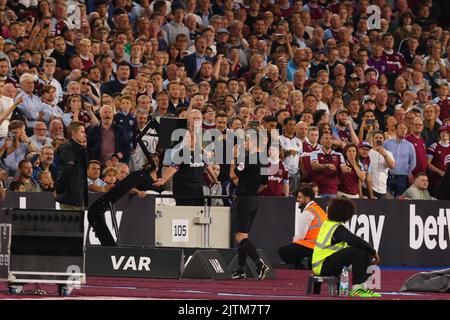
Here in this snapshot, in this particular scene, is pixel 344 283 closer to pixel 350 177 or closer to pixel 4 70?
pixel 350 177

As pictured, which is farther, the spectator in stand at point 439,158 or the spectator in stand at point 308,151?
the spectator in stand at point 439,158

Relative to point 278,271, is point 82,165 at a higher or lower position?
higher

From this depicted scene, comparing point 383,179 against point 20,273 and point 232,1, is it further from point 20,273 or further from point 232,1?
point 20,273

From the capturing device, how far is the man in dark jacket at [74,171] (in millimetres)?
16266

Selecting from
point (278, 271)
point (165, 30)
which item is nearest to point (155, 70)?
point (165, 30)

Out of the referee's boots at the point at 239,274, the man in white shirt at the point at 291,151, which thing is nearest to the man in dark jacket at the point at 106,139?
the man in white shirt at the point at 291,151

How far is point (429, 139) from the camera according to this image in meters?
24.8

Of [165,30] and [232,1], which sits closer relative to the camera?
[165,30]

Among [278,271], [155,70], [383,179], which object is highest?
[155,70]

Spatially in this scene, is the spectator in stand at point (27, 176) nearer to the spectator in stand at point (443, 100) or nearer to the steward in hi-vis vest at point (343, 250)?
the steward in hi-vis vest at point (343, 250)

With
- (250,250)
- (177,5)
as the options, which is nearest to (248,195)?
(250,250)

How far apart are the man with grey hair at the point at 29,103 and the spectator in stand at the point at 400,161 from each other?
Answer: 651 centimetres

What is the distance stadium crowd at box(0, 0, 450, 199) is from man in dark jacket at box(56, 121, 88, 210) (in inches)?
94.9
